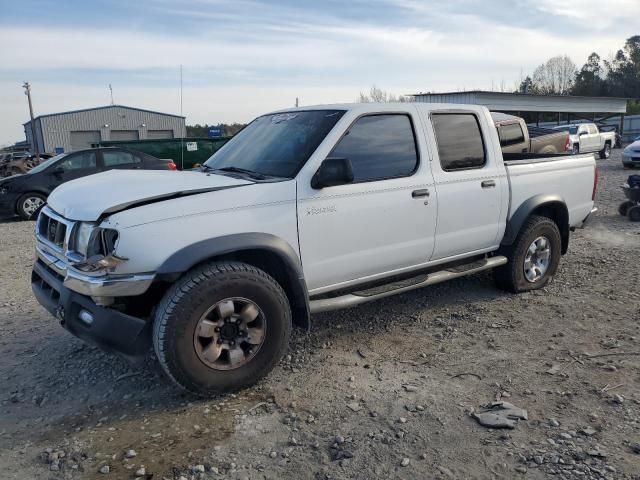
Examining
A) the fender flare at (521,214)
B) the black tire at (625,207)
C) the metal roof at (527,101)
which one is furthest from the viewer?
the metal roof at (527,101)

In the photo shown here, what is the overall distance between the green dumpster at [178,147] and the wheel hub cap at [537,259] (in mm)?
12969

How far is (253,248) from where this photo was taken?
3.49 meters

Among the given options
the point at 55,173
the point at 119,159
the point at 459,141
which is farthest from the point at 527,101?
the point at 459,141

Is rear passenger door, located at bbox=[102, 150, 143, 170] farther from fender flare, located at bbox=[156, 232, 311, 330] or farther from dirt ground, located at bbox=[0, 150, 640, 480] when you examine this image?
fender flare, located at bbox=[156, 232, 311, 330]

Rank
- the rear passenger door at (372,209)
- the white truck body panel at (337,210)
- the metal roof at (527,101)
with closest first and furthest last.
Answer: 1. the white truck body panel at (337,210)
2. the rear passenger door at (372,209)
3. the metal roof at (527,101)

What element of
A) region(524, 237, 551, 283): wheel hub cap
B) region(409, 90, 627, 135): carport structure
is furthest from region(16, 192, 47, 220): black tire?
region(409, 90, 627, 135): carport structure

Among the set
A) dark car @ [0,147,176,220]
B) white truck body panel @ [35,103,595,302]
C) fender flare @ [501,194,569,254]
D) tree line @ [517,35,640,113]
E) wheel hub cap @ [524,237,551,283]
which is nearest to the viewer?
white truck body panel @ [35,103,595,302]

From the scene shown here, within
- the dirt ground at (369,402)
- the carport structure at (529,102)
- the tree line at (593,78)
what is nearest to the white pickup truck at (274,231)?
the dirt ground at (369,402)

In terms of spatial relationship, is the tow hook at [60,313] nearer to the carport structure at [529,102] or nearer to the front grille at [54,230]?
the front grille at [54,230]

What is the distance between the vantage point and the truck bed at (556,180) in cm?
520

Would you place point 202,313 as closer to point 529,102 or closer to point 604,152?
point 604,152

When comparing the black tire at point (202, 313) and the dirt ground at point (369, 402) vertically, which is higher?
the black tire at point (202, 313)

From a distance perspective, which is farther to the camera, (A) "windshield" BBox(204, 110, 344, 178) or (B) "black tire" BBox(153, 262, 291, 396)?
(A) "windshield" BBox(204, 110, 344, 178)

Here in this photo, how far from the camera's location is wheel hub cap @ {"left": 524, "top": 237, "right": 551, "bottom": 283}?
5516mm
